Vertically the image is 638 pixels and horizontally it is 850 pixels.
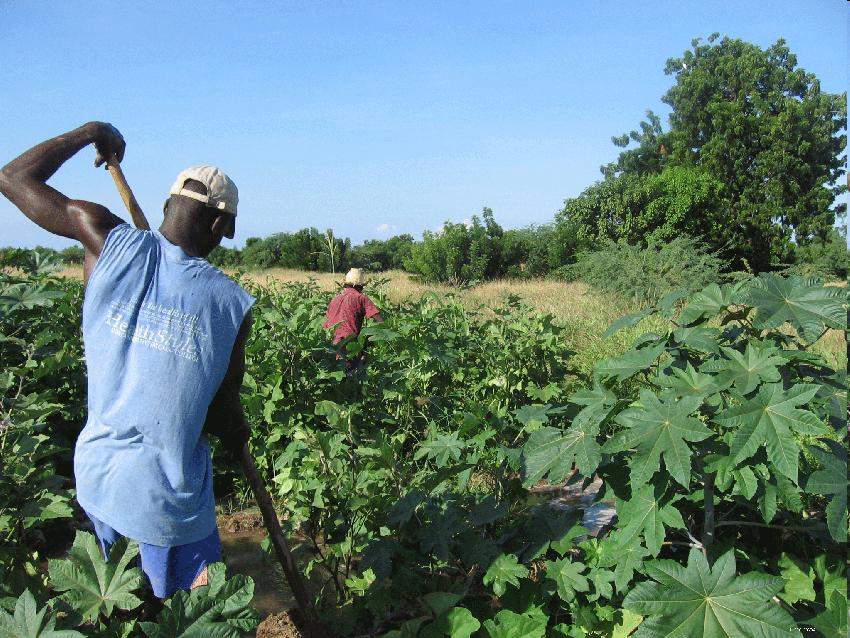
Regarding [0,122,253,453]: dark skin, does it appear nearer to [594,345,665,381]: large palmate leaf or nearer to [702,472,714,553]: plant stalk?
[594,345,665,381]: large palmate leaf

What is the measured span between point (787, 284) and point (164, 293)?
73.4 inches

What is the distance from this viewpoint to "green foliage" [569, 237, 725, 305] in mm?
15547

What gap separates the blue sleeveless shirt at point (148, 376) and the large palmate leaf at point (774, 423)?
4.61 feet

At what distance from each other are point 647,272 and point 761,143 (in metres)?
17.0

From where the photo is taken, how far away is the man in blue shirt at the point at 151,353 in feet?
5.71

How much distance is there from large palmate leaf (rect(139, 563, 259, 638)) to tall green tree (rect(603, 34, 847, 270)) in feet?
92.8

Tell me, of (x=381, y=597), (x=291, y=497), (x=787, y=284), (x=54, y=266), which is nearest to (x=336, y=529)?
(x=291, y=497)

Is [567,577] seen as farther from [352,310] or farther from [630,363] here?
[352,310]

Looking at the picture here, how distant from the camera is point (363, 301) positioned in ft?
19.3

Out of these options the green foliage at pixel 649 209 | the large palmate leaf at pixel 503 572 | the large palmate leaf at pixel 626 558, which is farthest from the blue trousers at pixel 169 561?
the green foliage at pixel 649 209

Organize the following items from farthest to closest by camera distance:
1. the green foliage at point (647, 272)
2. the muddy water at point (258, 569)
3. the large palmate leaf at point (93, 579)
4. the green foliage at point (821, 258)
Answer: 1. the green foliage at point (647, 272)
2. the green foliage at point (821, 258)
3. the muddy water at point (258, 569)
4. the large palmate leaf at point (93, 579)

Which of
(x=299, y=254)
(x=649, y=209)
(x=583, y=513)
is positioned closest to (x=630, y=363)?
(x=583, y=513)

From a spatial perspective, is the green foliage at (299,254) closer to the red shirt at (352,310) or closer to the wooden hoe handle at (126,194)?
the red shirt at (352,310)

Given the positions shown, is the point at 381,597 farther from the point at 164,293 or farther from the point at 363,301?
the point at 363,301
